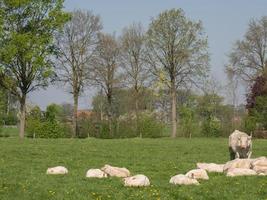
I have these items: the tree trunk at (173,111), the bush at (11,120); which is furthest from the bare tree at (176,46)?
the bush at (11,120)

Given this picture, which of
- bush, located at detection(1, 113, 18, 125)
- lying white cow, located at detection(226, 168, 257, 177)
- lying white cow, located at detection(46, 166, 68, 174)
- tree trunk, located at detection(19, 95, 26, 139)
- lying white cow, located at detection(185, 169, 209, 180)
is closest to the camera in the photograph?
lying white cow, located at detection(185, 169, 209, 180)

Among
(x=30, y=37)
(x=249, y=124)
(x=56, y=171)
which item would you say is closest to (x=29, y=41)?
(x=30, y=37)

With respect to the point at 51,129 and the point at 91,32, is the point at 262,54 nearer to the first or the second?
the point at 91,32

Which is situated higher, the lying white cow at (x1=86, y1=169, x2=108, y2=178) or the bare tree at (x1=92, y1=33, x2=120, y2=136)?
the bare tree at (x1=92, y1=33, x2=120, y2=136)

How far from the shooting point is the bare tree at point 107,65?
245 ft

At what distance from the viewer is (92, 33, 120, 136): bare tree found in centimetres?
7475

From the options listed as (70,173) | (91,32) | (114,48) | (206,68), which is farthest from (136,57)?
(70,173)

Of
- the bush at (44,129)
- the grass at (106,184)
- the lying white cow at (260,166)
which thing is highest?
the bush at (44,129)

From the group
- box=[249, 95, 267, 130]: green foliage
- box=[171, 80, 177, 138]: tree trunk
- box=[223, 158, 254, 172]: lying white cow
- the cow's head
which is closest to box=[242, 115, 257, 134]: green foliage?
box=[249, 95, 267, 130]: green foliage

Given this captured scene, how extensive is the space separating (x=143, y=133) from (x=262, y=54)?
2383 cm

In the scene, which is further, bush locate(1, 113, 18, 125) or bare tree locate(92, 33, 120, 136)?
bush locate(1, 113, 18, 125)

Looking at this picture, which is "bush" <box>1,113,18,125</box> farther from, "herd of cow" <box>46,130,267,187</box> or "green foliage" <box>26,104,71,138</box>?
"herd of cow" <box>46,130,267,187</box>

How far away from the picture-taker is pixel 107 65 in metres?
77.0

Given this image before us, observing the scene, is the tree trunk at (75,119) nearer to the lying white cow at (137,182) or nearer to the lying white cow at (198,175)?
the lying white cow at (198,175)
